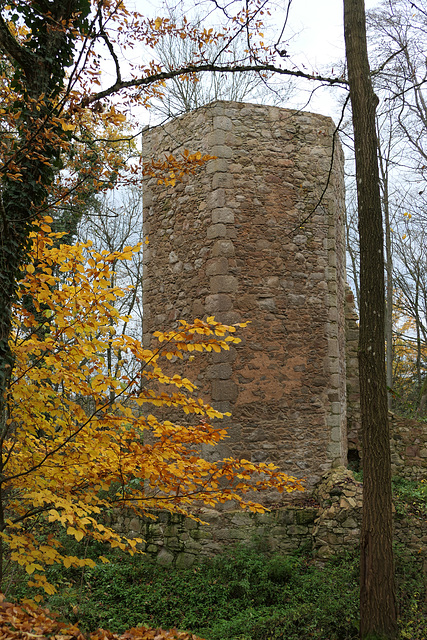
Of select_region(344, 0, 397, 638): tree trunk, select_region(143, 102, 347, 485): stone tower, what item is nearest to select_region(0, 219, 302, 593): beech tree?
select_region(344, 0, 397, 638): tree trunk

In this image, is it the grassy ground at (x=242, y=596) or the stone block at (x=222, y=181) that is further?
the stone block at (x=222, y=181)

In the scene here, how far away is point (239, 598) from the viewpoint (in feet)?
21.8

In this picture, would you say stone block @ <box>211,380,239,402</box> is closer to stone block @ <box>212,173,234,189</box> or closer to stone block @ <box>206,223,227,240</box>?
stone block @ <box>206,223,227,240</box>

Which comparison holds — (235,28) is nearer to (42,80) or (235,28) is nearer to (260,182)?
(42,80)

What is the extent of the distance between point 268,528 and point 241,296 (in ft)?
10.7

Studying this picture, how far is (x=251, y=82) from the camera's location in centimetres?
1480

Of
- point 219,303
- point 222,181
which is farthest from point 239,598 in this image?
point 222,181

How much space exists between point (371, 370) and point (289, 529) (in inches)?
124

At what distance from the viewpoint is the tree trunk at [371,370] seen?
5.12 metres

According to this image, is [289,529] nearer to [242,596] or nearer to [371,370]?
[242,596]

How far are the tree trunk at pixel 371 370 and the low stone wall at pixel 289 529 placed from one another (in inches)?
68.2

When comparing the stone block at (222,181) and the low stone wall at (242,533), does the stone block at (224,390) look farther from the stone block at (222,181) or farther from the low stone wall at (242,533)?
the stone block at (222,181)

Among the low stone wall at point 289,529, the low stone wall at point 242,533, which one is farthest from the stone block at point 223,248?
the low stone wall at point 242,533

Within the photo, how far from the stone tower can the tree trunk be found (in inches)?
79.6
